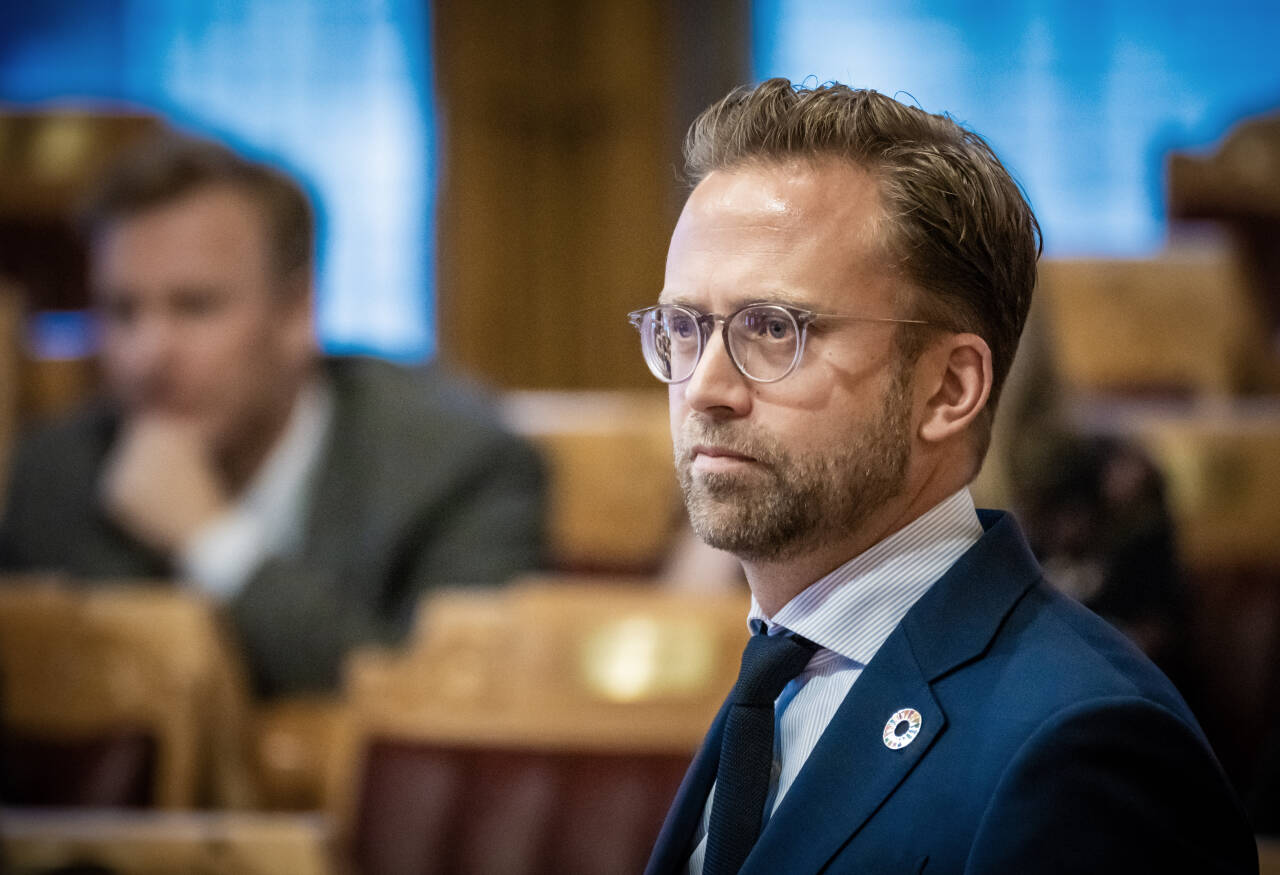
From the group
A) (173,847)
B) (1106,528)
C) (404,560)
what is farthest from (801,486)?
(404,560)

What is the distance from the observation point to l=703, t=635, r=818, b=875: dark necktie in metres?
0.75

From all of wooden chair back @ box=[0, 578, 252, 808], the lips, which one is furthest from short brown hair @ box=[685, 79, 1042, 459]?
wooden chair back @ box=[0, 578, 252, 808]

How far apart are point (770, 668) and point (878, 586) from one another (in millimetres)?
76

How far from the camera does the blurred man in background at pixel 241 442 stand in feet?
7.99

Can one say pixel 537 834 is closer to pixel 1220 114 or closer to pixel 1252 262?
pixel 1252 262

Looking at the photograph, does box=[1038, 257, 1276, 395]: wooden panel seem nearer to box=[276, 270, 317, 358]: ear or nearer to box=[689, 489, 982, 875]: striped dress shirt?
box=[276, 270, 317, 358]: ear

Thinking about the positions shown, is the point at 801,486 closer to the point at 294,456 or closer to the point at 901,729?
the point at 901,729

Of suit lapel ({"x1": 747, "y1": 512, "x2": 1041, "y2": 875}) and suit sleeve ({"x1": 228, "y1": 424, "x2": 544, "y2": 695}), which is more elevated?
suit lapel ({"x1": 747, "y1": 512, "x2": 1041, "y2": 875})

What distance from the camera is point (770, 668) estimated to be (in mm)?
788

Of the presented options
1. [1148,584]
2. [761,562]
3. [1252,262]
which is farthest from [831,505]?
[1252,262]

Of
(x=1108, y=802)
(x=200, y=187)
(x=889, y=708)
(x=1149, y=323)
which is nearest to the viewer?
(x=1108, y=802)

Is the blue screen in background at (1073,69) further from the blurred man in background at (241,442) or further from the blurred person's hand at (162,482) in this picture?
the blurred person's hand at (162,482)

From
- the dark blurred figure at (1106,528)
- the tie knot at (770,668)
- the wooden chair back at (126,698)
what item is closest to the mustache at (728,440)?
the tie knot at (770,668)

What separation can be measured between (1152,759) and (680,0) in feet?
13.4
